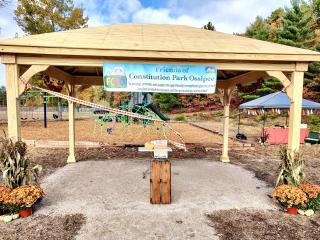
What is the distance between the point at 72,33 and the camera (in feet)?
20.5

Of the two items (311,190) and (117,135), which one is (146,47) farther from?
(117,135)

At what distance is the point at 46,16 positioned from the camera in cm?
2298

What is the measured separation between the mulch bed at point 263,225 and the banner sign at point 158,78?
8.79 ft

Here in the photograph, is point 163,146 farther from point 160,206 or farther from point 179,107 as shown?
point 179,107

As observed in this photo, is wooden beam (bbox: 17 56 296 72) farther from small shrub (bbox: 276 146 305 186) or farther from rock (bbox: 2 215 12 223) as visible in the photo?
rock (bbox: 2 215 12 223)

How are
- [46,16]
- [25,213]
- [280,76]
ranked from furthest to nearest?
[46,16]
[280,76]
[25,213]

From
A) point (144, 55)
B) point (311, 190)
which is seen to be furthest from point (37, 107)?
point (311, 190)

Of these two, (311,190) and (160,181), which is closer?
(311,190)

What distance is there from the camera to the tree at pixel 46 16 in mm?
22359

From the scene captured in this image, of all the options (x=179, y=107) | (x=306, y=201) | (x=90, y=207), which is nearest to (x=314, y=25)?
(x=179, y=107)

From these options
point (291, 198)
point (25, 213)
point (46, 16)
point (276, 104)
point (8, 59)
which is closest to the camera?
point (25, 213)

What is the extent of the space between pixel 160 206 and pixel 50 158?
6.22 m

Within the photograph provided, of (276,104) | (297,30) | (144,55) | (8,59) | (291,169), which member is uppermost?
(297,30)

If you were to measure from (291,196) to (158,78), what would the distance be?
11.7ft
